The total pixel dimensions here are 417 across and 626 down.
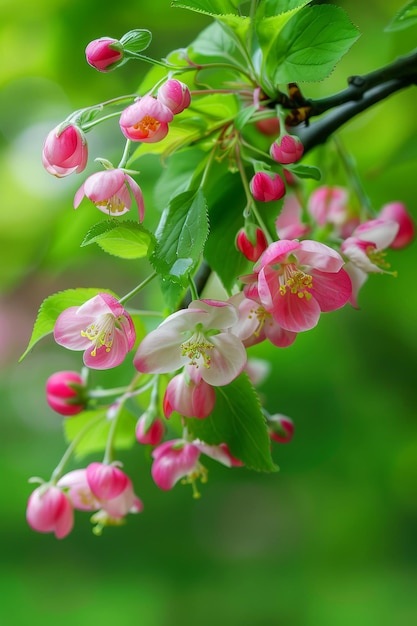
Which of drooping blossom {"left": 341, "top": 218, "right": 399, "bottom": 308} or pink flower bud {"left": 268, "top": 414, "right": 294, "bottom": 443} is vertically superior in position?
drooping blossom {"left": 341, "top": 218, "right": 399, "bottom": 308}

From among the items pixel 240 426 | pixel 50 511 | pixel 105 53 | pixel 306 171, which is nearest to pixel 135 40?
pixel 105 53

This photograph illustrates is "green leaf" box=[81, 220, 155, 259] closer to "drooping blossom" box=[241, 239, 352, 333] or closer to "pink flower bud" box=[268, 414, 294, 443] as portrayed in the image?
"drooping blossom" box=[241, 239, 352, 333]

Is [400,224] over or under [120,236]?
under

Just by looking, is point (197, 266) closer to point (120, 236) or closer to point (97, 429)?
point (120, 236)

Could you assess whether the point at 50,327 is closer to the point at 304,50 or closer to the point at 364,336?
the point at 304,50

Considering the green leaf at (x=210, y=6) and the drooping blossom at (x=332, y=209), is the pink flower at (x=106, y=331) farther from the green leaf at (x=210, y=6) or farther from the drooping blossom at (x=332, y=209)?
the drooping blossom at (x=332, y=209)

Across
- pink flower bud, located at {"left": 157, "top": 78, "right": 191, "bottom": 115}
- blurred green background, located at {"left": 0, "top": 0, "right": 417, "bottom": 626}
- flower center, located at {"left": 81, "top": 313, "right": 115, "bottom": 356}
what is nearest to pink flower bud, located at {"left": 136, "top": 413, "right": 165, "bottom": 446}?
flower center, located at {"left": 81, "top": 313, "right": 115, "bottom": 356}
